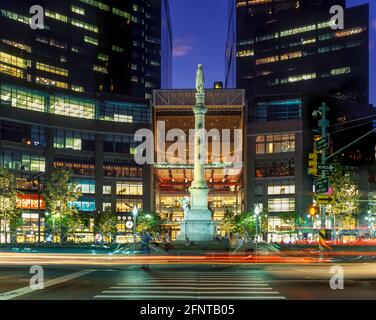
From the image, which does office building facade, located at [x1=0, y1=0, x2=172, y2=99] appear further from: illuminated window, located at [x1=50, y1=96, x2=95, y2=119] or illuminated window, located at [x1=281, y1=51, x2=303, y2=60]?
illuminated window, located at [x1=281, y1=51, x2=303, y2=60]

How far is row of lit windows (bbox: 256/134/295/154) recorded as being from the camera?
123875 mm

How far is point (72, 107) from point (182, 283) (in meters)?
103

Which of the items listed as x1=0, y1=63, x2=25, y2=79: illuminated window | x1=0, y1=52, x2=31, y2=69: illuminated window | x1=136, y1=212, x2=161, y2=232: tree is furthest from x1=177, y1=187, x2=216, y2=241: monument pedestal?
x1=0, y1=52, x2=31, y2=69: illuminated window

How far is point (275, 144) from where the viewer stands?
125500mm

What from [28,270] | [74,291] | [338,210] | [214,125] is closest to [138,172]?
[214,125]

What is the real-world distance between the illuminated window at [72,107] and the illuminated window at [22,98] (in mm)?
2960

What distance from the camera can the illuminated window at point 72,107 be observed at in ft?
391

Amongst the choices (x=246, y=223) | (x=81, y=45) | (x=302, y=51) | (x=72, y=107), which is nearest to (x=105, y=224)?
(x=246, y=223)

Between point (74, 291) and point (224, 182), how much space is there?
464 ft

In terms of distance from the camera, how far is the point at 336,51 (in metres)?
173

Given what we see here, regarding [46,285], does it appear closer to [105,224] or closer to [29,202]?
[105,224]

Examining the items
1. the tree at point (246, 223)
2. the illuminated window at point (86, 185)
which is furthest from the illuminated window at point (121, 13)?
the tree at point (246, 223)

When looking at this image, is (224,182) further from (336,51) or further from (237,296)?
(237,296)

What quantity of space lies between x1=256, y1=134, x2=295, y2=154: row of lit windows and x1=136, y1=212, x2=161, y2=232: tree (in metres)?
27.9
